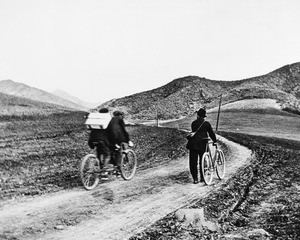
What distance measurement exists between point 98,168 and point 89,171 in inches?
20.0

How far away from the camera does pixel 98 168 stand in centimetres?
1209

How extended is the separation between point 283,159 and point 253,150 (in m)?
3.61

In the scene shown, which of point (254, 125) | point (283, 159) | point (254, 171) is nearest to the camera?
point (254, 171)

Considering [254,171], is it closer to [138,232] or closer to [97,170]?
[97,170]

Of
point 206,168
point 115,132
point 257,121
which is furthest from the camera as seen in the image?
point 257,121

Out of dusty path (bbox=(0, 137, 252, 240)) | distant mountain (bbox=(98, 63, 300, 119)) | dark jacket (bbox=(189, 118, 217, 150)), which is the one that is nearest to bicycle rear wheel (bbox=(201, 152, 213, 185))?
dusty path (bbox=(0, 137, 252, 240))

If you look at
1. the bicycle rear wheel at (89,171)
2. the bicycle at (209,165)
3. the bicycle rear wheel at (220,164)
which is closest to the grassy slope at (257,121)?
the bicycle rear wheel at (220,164)

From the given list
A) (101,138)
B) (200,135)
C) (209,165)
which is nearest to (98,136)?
(101,138)

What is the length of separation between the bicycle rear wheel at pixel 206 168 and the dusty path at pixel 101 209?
281 mm

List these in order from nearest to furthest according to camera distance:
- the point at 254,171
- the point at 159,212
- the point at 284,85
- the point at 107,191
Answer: the point at 159,212 < the point at 107,191 < the point at 254,171 < the point at 284,85

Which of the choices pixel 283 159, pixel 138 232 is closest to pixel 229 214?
pixel 138 232

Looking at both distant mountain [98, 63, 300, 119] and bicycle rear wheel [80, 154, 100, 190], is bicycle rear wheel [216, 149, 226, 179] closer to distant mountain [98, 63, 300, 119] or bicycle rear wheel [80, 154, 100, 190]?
bicycle rear wheel [80, 154, 100, 190]

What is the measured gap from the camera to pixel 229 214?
9664 mm

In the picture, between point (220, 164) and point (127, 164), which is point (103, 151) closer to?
point (127, 164)
